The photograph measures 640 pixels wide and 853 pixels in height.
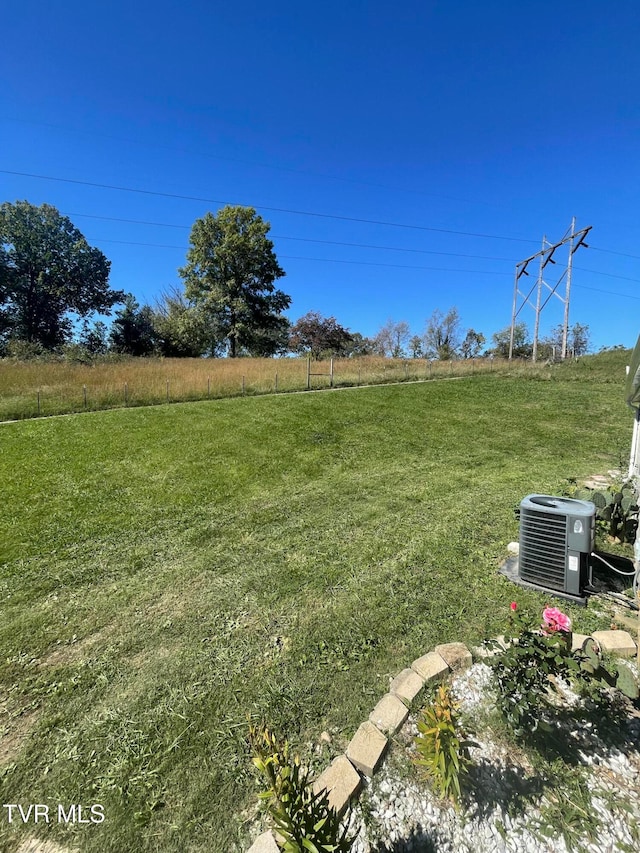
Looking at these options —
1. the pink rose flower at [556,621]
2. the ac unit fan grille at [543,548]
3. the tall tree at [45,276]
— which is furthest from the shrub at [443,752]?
the tall tree at [45,276]

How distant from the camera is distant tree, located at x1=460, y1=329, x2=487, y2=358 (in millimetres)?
35747

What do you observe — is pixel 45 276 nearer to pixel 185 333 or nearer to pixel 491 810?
pixel 185 333

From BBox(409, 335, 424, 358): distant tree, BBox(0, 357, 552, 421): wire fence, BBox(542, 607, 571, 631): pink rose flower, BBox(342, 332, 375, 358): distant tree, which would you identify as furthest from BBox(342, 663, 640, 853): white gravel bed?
BBox(409, 335, 424, 358): distant tree

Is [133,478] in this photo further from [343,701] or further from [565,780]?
[565,780]

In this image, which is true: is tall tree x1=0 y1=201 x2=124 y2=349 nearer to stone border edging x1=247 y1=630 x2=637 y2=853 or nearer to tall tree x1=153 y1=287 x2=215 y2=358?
tall tree x1=153 y1=287 x2=215 y2=358

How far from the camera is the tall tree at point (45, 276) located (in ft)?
70.0

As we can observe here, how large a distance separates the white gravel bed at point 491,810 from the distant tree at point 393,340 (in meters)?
37.4

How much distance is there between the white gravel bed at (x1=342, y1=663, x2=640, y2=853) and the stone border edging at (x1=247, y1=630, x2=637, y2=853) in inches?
1.9

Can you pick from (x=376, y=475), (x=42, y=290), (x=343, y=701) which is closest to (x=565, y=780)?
(x=343, y=701)

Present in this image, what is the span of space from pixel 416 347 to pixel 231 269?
22.6 m

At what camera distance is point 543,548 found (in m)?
2.24

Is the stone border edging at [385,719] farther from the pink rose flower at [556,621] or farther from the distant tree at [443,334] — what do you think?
the distant tree at [443,334]

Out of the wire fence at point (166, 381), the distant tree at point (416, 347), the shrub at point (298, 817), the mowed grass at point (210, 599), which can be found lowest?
the mowed grass at point (210, 599)

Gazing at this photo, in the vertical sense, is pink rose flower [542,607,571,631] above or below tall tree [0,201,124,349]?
below
